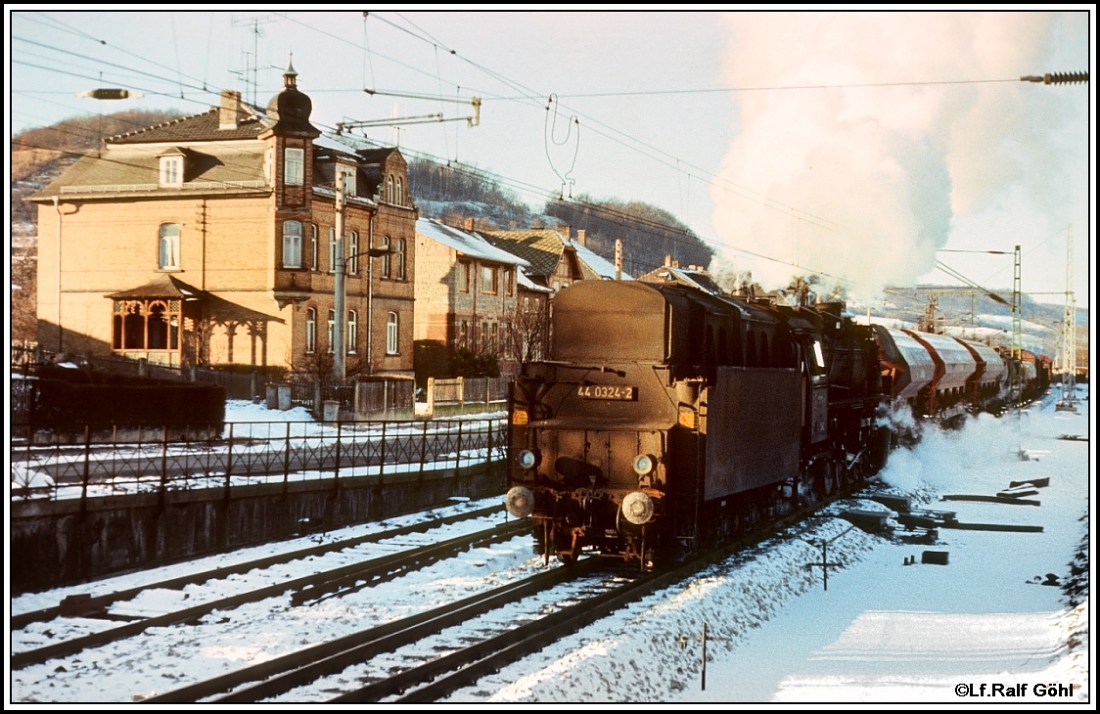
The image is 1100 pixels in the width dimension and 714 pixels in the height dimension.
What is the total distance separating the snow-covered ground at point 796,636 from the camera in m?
7.86

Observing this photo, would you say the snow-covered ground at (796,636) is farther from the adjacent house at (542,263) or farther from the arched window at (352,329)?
the adjacent house at (542,263)

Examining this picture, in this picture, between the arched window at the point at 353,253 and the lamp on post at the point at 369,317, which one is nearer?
the lamp on post at the point at 369,317

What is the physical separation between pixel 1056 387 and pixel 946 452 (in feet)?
74.1

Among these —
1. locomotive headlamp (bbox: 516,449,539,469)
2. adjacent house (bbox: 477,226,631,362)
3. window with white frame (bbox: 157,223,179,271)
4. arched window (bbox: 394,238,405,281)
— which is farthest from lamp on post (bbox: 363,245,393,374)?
locomotive headlamp (bbox: 516,449,539,469)

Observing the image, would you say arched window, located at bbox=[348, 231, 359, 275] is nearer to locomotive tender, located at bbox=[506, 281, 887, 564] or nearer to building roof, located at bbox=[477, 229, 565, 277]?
building roof, located at bbox=[477, 229, 565, 277]

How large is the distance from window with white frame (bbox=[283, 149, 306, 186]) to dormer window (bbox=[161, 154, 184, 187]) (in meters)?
2.20

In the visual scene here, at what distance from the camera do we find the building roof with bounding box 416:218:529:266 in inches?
1353

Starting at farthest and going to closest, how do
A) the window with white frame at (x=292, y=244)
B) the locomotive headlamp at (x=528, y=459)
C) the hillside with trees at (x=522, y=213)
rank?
the hillside with trees at (x=522, y=213)
the window with white frame at (x=292, y=244)
the locomotive headlamp at (x=528, y=459)

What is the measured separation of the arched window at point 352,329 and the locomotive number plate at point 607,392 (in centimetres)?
1491

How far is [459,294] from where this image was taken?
3428 cm

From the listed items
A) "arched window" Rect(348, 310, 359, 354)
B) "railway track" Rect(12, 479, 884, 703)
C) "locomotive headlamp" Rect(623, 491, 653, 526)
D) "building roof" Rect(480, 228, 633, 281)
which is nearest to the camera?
"railway track" Rect(12, 479, 884, 703)

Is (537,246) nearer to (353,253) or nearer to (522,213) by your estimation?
(522,213)

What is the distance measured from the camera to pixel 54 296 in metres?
21.1

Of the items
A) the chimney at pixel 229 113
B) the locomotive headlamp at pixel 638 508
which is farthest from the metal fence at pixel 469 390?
the locomotive headlamp at pixel 638 508
